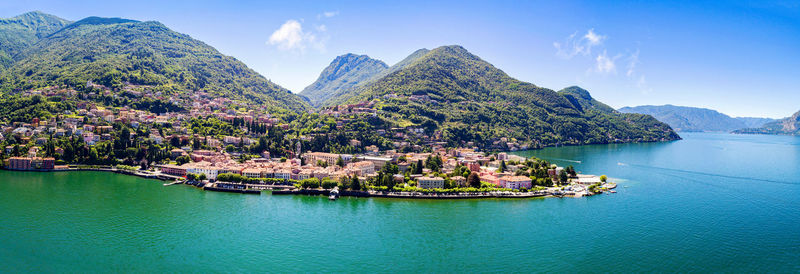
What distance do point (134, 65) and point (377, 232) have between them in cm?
8157

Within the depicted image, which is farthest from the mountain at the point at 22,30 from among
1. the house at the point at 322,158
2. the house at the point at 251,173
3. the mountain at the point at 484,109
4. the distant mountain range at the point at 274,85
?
the house at the point at 251,173

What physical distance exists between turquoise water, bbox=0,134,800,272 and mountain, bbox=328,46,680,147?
141 feet

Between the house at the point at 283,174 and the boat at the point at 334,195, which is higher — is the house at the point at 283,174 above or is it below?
above

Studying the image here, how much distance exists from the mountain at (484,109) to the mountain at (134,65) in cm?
2822

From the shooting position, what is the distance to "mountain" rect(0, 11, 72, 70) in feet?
346

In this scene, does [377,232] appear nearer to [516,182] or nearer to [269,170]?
[516,182]

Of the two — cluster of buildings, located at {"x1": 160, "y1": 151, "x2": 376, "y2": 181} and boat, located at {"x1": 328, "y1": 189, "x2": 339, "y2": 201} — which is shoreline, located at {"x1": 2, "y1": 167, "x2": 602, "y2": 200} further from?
cluster of buildings, located at {"x1": 160, "y1": 151, "x2": 376, "y2": 181}

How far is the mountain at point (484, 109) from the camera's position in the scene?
80.4 metres

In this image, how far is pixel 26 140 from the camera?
1705 inches

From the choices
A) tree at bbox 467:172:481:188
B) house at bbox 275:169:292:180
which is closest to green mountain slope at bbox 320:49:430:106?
house at bbox 275:169:292:180

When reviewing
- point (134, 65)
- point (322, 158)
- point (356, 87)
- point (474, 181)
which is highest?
point (356, 87)

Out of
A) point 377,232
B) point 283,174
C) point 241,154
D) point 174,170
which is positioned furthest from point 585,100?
point 377,232

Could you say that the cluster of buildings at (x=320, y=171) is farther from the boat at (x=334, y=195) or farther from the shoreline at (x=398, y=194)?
the boat at (x=334, y=195)

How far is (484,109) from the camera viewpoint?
9544 centimetres
